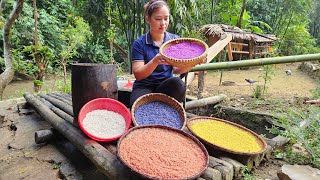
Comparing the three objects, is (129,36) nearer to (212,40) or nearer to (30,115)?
(212,40)

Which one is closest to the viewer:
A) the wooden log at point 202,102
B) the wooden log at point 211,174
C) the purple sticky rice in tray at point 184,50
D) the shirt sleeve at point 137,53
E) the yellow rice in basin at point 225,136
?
the wooden log at point 211,174

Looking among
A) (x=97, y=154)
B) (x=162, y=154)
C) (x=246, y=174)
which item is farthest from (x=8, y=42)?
(x=246, y=174)

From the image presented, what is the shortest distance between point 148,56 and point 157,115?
56 cm

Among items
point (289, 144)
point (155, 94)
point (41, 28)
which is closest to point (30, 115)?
point (155, 94)

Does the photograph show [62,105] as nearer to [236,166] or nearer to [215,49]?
[215,49]

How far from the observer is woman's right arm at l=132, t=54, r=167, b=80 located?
6.45 ft

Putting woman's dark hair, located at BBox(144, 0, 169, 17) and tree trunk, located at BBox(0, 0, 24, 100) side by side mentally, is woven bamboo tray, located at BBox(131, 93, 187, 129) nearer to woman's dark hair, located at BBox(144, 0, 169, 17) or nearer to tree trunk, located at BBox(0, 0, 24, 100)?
woman's dark hair, located at BBox(144, 0, 169, 17)

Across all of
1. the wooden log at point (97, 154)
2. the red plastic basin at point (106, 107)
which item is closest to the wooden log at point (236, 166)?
the wooden log at point (97, 154)

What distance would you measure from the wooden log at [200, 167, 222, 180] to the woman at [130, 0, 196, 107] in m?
0.91

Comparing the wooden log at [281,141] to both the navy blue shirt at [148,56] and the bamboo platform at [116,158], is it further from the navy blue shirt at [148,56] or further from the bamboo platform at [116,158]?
the navy blue shirt at [148,56]

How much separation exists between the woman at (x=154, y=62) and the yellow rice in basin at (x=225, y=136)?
0.39 meters

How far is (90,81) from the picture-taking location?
2.05m

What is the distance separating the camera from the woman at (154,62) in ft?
7.01

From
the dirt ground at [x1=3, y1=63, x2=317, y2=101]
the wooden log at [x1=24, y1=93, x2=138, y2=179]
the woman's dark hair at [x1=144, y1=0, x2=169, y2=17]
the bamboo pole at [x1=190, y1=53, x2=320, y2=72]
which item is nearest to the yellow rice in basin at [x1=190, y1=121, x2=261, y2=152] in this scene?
the bamboo pole at [x1=190, y1=53, x2=320, y2=72]
